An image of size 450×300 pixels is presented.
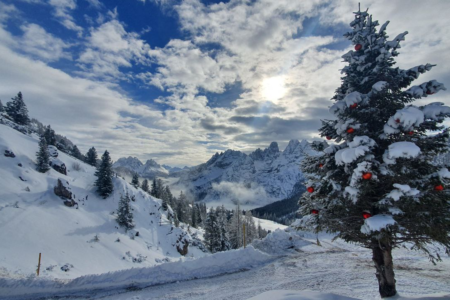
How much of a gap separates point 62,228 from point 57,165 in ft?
51.0

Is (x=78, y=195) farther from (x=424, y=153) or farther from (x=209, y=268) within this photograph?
(x=424, y=153)

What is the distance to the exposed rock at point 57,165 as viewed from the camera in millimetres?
36250

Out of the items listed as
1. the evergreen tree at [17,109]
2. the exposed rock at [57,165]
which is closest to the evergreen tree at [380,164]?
the exposed rock at [57,165]

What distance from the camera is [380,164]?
5344 millimetres

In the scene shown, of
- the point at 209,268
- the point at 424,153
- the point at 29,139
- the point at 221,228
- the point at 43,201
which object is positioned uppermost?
the point at 29,139

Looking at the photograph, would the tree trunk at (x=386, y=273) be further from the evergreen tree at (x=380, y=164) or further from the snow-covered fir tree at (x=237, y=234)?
the snow-covered fir tree at (x=237, y=234)

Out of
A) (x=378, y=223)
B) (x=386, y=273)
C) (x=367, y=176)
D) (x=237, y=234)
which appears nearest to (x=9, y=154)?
(x=237, y=234)

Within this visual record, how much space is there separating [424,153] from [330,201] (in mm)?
2484

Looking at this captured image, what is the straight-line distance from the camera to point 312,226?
6.79 meters

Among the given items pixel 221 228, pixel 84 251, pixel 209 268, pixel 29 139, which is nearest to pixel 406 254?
pixel 209 268

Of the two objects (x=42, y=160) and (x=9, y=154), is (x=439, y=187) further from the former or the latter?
(x=9, y=154)

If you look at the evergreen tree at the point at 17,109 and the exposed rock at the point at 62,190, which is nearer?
the exposed rock at the point at 62,190

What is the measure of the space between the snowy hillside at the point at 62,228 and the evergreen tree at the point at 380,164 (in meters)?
17.4

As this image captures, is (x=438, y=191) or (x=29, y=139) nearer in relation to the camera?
(x=438, y=191)
